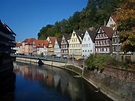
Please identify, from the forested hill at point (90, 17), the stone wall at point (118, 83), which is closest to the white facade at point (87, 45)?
the forested hill at point (90, 17)

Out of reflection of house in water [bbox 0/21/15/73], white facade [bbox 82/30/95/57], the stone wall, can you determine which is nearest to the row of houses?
white facade [bbox 82/30/95/57]

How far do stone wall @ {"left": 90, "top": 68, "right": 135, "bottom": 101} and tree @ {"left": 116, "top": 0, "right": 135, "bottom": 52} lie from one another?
3792mm

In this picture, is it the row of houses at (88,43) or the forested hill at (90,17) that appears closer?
the row of houses at (88,43)

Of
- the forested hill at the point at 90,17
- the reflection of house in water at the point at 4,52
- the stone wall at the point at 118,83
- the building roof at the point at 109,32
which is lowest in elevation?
the stone wall at the point at 118,83

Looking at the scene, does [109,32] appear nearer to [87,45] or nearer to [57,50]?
[87,45]

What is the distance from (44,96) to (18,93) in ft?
15.6

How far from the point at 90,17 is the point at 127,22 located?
7655 cm

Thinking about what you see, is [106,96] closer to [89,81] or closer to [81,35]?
[89,81]

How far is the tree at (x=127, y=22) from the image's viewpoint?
966 inches

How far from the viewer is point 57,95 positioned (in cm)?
3319

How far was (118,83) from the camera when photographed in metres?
29.1

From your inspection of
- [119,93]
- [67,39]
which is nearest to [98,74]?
[119,93]

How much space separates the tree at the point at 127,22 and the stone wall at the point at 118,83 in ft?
12.4

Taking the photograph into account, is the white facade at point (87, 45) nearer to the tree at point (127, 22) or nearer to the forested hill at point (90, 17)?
Result: the forested hill at point (90, 17)
